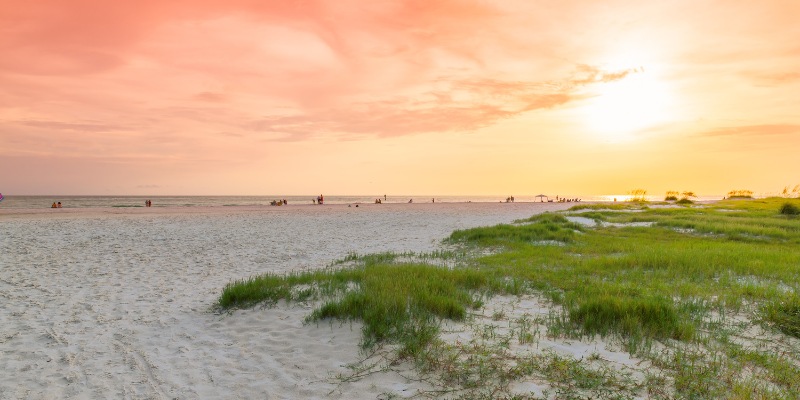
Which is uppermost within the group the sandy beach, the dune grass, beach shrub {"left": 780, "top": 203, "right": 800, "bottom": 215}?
beach shrub {"left": 780, "top": 203, "right": 800, "bottom": 215}

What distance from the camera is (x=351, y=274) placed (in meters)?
11.1

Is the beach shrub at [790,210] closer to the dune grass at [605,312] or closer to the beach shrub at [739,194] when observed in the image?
the dune grass at [605,312]

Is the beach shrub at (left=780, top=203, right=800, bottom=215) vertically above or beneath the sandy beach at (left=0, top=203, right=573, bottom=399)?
above

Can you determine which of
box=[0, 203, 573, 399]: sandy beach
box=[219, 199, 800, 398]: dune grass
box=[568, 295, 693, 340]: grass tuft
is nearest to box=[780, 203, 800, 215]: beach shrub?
box=[219, 199, 800, 398]: dune grass

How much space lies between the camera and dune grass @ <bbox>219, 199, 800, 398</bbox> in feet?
17.2

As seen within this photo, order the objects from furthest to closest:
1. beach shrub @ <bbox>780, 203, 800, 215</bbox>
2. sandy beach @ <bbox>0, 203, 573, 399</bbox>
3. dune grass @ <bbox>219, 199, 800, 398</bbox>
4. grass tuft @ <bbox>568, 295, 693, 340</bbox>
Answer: beach shrub @ <bbox>780, 203, 800, 215</bbox>, grass tuft @ <bbox>568, 295, 693, 340</bbox>, sandy beach @ <bbox>0, 203, 573, 399</bbox>, dune grass @ <bbox>219, 199, 800, 398</bbox>

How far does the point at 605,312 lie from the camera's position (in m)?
7.25

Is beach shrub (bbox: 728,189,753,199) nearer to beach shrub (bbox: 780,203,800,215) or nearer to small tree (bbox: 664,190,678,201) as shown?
small tree (bbox: 664,190,678,201)

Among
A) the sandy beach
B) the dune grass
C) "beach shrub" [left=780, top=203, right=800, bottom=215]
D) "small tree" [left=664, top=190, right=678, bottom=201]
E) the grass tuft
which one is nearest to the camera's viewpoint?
the dune grass

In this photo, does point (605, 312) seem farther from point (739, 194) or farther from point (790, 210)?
point (739, 194)

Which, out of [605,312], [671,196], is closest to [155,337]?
[605,312]

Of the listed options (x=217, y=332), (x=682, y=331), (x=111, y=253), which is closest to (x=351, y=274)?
(x=217, y=332)

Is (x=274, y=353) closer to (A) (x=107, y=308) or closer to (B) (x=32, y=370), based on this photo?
(B) (x=32, y=370)

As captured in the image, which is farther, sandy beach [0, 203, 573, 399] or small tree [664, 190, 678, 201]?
small tree [664, 190, 678, 201]
